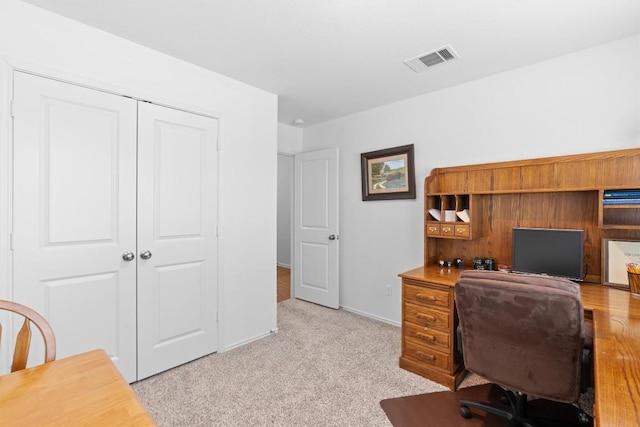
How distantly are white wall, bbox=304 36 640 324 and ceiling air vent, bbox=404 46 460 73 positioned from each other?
0.55 metres

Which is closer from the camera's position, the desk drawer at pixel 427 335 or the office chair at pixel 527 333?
the office chair at pixel 527 333

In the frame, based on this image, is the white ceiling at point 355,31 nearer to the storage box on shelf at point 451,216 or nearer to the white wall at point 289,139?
the storage box on shelf at point 451,216

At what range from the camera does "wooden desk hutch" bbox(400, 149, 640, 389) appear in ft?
6.87

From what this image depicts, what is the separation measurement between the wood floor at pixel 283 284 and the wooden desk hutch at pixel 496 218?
2.36m

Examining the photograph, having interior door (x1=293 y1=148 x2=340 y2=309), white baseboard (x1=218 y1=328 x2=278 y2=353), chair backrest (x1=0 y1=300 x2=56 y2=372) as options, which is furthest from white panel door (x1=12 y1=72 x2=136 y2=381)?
interior door (x1=293 y1=148 x2=340 y2=309)

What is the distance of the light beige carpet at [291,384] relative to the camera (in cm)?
189

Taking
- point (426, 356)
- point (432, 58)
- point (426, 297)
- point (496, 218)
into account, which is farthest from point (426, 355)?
point (432, 58)

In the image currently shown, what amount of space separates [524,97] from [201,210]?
109 inches

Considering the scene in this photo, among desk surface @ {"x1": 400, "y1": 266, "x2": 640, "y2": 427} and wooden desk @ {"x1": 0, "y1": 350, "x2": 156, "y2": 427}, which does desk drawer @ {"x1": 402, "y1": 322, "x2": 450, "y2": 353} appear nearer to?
desk surface @ {"x1": 400, "y1": 266, "x2": 640, "y2": 427}

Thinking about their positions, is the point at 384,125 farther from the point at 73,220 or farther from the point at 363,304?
the point at 73,220

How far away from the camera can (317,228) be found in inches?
159

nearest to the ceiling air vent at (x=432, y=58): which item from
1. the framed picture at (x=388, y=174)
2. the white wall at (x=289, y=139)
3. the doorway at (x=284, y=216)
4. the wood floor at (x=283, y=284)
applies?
the framed picture at (x=388, y=174)

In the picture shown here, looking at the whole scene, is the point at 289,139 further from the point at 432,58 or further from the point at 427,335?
the point at 427,335

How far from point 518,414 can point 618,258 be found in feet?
4.02
